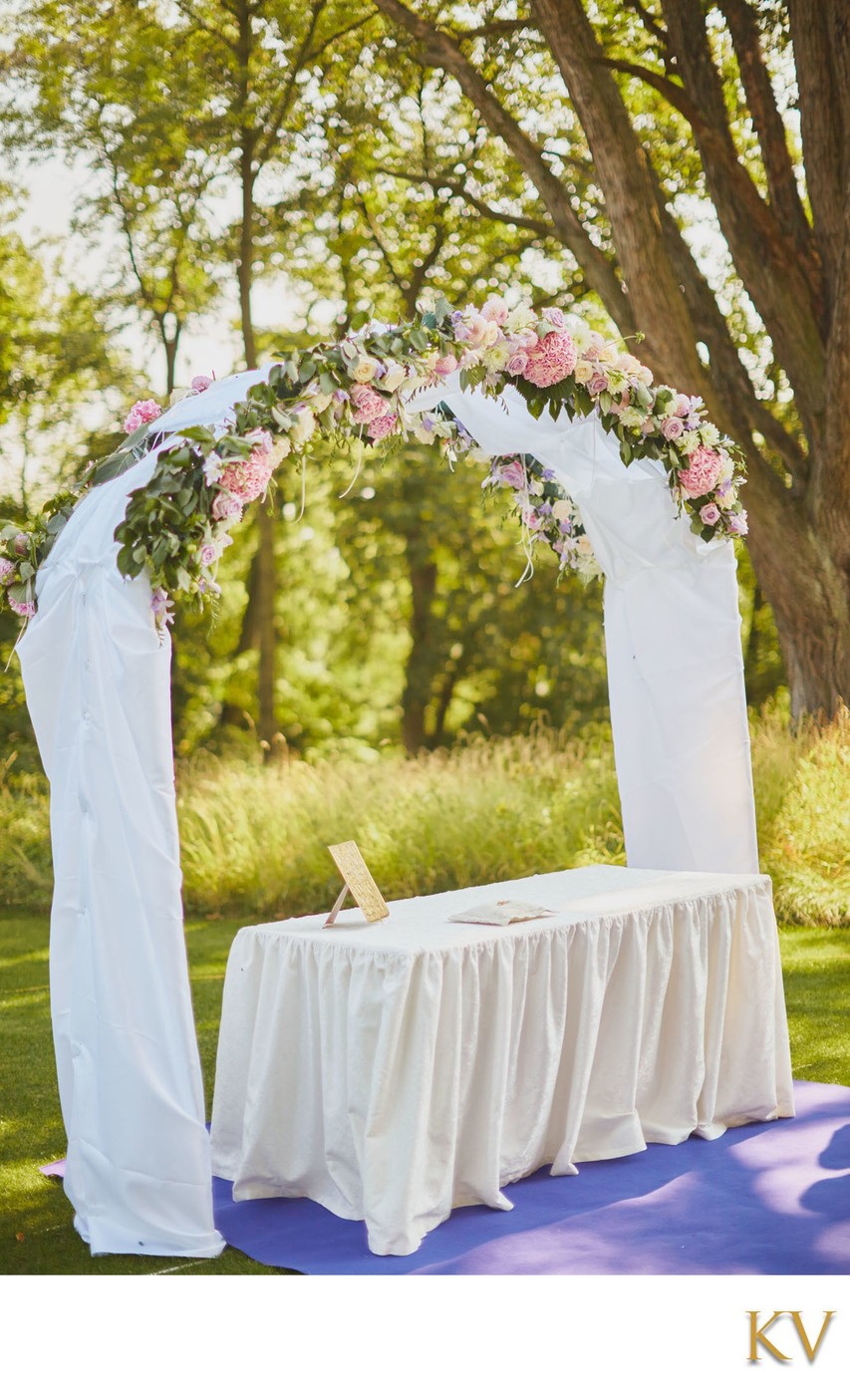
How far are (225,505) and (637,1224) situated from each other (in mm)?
2360

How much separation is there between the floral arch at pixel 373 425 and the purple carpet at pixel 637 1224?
6.04 ft

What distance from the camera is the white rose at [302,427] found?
3.89 m

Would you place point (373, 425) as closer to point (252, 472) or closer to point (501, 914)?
point (252, 472)

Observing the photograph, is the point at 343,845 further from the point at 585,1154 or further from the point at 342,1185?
the point at 585,1154

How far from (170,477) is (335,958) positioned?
57.5 inches

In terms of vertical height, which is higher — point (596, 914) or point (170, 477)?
point (170, 477)

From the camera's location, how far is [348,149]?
47.0ft

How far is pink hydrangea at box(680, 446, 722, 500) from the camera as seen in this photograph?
5.15m

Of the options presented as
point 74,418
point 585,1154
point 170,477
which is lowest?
point 585,1154

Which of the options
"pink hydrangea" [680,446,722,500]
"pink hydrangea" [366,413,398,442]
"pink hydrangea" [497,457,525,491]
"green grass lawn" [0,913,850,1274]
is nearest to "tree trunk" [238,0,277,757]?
"green grass lawn" [0,913,850,1274]

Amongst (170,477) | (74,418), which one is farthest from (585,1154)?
(74,418)

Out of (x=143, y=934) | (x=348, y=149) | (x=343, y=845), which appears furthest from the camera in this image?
(x=348, y=149)

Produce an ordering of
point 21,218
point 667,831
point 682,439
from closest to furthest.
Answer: point 682,439, point 667,831, point 21,218

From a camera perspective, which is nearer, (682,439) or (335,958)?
(335,958)
